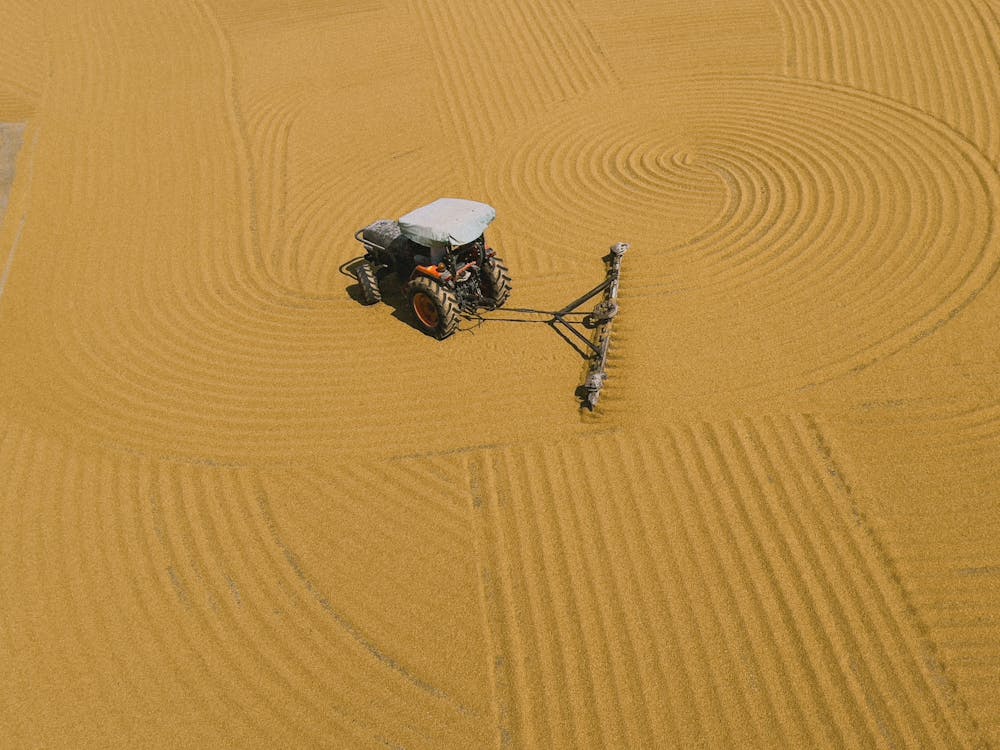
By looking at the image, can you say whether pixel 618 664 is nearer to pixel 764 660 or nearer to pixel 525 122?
pixel 764 660

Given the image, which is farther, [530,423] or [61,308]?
[61,308]

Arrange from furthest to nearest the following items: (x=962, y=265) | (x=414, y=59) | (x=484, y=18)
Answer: (x=484, y=18) < (x=414, y=59) < (x=962, y=265)

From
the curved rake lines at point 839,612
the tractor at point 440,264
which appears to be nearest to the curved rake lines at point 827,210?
the curved rake lines at point 839,612

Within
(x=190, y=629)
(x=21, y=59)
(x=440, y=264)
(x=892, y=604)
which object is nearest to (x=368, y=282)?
(x=440, y=264)

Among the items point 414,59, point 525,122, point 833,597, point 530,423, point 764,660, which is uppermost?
Result: point 414,59

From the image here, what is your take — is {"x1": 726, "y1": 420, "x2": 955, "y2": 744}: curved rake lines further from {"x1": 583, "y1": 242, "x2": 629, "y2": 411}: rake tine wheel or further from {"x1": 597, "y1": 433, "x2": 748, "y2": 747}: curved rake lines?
{"x1": 583, "y1": 242, "x2": 629, "y2": 411}: rake tine wheel

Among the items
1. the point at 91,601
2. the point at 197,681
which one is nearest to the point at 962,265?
the point at 197,681
